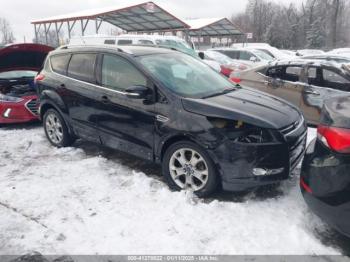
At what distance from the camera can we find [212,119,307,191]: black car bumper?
350 cm

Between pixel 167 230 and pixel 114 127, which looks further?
pixel 114 127

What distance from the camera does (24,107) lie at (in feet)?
22.5

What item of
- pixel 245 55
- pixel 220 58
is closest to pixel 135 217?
pixel 220 58

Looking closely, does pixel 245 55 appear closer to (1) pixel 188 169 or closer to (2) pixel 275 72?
(2) pixel 275 72

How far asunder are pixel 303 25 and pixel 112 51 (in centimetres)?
6848

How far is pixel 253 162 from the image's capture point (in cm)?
351

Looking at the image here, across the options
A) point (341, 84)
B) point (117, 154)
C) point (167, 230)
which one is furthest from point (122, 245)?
point (341, 84)

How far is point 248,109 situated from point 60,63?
11.0 ft

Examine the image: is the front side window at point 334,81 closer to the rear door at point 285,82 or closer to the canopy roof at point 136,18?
the rear door at point 285,82

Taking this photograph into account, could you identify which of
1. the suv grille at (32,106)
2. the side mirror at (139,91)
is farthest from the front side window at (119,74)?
the suv grille at (32,106)

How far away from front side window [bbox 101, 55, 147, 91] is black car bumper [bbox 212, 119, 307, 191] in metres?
1.43

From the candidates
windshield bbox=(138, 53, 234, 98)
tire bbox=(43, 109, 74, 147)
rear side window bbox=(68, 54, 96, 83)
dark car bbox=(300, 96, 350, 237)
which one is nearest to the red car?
tire bbox=(43, 109, 74, 147)

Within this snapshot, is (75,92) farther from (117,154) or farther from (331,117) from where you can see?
(331,117)

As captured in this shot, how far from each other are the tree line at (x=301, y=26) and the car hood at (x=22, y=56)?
58647 millimetres
